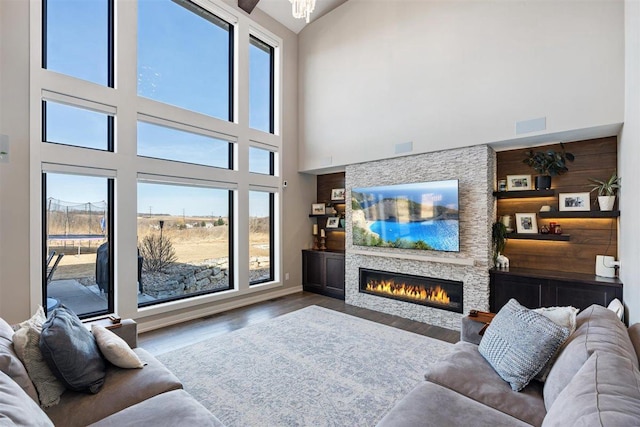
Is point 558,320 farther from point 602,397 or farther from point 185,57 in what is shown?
point 185,57

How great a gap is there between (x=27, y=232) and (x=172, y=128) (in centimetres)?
214

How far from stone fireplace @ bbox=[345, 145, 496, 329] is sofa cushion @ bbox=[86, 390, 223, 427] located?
3.60 metres

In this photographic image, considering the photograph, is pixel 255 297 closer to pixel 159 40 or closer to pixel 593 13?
pixel 159 40

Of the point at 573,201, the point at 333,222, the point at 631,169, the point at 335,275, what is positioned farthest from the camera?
the point at 333,222

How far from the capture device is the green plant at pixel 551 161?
368cm

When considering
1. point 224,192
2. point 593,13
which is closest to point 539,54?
point 593,13

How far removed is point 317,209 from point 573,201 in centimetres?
418

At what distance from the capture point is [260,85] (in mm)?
5801

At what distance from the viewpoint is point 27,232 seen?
127 inches

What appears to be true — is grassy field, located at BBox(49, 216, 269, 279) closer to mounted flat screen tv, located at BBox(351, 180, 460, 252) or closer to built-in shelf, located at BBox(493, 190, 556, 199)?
mounted flat screen tv, located at BBox(351, 180, 460, 252)

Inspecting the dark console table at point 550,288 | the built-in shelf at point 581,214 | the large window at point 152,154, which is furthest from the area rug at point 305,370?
the built-in shelf at point 581,214

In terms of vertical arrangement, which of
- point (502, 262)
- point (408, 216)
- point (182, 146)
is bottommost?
point (502, 262)

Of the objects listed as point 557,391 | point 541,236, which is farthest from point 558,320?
point 541,236

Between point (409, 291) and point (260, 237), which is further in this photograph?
point (260, 237)
